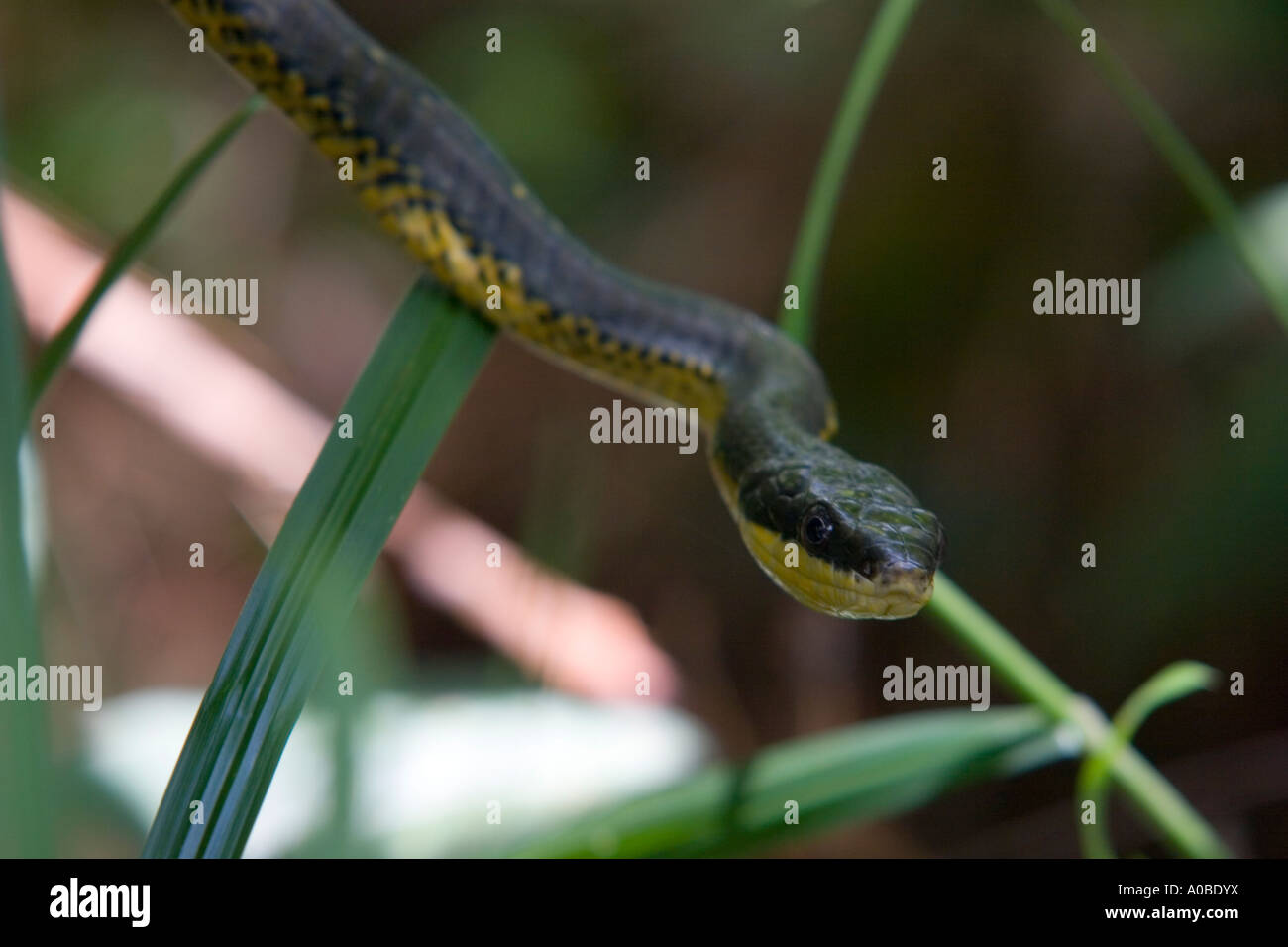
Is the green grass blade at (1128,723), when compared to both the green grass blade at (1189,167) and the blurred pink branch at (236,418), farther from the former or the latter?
the blurred pink branch at (236,418)

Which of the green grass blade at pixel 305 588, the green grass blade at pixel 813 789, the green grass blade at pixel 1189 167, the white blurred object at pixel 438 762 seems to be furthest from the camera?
the white blurred object at pixel 438 762

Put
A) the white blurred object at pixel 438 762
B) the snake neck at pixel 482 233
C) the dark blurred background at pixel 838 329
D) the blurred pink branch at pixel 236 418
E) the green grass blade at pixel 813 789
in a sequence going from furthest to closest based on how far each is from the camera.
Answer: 1. the dark blurred background at pixel 838 329
2. the blurred pink branch at pixel 236 418
3. the white blurred object at pixel 438 762
4. the snake neck at pixel 482 233
5. the green grass blade at pixel 813 789

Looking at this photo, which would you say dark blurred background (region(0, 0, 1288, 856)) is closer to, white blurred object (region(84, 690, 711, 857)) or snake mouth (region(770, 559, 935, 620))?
white blurred object (region(84, 690, 711, 857))

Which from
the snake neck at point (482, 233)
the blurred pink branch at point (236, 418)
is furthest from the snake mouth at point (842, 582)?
the blurred pink branch at point (236, 418)

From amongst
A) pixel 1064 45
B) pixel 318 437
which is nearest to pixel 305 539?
pixel 318 437

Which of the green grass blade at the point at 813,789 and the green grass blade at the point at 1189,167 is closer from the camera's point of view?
the green grass blade at the point at 813,789

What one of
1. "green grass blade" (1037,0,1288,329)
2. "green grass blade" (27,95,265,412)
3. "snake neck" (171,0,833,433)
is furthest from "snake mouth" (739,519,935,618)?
"green grass blade" (27,95,265,412)

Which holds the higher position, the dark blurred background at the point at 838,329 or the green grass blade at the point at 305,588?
the dark blurred background at the point at 838,329
